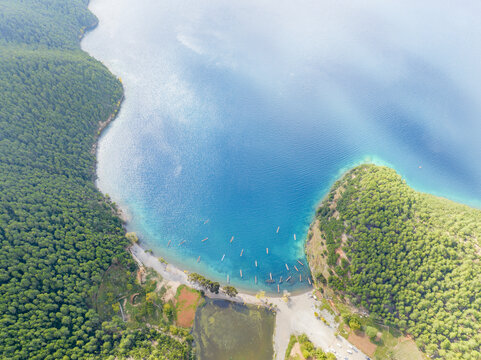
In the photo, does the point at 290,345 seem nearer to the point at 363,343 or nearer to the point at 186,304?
the point at 363,343

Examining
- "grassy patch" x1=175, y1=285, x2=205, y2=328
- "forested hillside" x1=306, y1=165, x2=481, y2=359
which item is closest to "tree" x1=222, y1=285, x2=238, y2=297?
"grassy patch" x1=175, y1=285, x2=205, y2=328

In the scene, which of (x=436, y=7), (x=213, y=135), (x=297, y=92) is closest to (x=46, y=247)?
(x=213, y=135)

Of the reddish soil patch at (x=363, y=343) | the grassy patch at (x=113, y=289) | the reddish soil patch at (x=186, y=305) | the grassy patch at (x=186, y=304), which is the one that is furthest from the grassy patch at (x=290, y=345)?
the grassy patch at (x=113, y=289)

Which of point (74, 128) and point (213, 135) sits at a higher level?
point (213, 135)

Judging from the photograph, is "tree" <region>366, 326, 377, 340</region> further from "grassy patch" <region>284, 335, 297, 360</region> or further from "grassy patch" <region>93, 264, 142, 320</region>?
"grassy patch" <region>93, 264, 142, 320</region>

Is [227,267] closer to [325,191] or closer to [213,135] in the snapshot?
[325,191]
